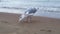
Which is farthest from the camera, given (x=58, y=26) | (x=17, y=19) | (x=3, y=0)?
(x=3, y=0)

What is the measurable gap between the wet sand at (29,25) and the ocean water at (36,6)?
0.16 feet

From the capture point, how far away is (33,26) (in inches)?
42.6

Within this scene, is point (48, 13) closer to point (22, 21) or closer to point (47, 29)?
point (47, 29)

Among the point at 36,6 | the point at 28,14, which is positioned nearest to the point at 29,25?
the point at 28,14

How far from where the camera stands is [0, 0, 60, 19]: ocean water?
43.1 inches

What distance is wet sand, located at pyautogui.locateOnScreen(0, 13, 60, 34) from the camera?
1027mm

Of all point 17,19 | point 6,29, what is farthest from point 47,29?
point 6,29

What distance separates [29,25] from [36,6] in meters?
0.26

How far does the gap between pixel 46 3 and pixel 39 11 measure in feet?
0.58

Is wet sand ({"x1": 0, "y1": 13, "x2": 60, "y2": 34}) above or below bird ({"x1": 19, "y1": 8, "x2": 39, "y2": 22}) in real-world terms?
below

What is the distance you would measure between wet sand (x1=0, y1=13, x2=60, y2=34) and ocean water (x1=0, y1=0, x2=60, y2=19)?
49 millimetres

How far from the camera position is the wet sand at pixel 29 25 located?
3.37 ft

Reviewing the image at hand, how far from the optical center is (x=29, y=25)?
1081mm

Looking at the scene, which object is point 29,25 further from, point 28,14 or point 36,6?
point 36,6
